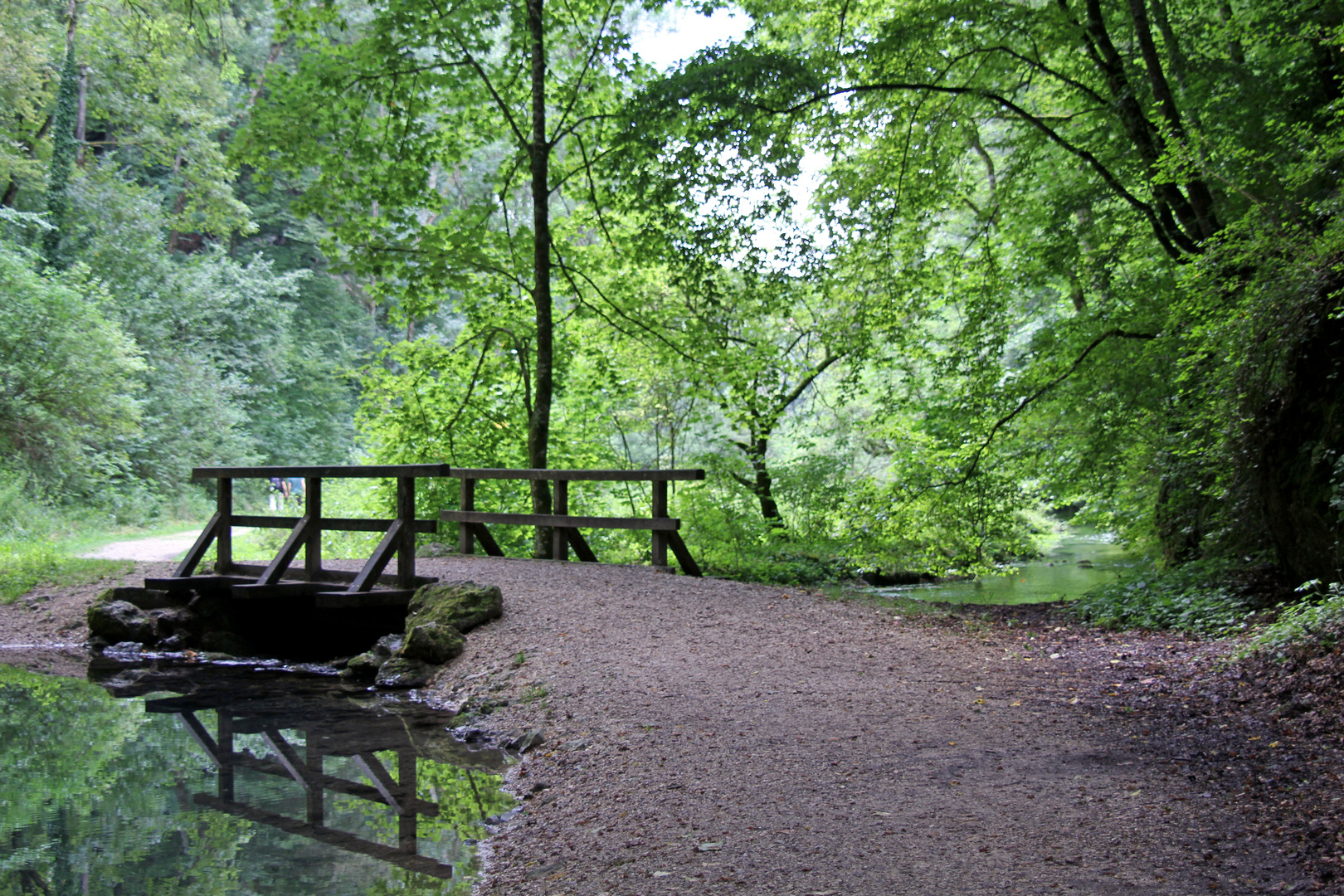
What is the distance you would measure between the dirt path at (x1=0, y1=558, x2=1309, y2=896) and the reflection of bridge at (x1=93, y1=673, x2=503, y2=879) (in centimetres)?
43

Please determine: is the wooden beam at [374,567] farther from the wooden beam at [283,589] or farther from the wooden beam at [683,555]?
the wooden beam at [683,555]

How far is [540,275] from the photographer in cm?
1305

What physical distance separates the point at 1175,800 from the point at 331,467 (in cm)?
768

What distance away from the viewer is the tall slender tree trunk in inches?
497

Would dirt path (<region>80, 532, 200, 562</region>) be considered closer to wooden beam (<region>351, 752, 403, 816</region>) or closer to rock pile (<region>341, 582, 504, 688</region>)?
rock pile (<region>341, 582, 504, 688</region>)

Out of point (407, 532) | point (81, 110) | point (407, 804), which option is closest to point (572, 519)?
point (407, 532)

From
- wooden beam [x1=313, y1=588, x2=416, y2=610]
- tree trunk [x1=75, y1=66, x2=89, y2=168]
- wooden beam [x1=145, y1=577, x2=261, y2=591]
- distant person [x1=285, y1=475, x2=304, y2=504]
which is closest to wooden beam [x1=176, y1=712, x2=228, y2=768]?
wooden beam [x1=313, y1=588, x2=416, y2=610]

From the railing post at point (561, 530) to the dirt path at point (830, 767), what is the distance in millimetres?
3241

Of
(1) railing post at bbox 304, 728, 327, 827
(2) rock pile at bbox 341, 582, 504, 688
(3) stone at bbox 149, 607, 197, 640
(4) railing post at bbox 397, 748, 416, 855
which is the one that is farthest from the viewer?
(3) stone at bbox 149, 607, 197, 640

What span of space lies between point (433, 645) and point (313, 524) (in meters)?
2.26

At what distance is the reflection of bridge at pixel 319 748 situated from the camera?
4.98m

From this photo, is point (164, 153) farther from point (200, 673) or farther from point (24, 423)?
point (200, 673)

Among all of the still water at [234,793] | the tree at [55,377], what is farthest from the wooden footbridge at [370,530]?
the tree at [55,377]

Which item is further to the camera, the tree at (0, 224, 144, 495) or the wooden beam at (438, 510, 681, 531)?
the tree at (0, 224, 144, 495)
